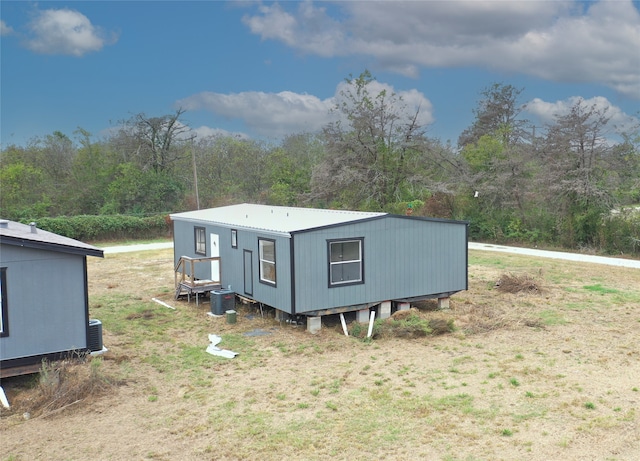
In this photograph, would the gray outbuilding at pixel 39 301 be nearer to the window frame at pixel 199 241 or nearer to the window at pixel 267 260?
the window at pixel 267 260

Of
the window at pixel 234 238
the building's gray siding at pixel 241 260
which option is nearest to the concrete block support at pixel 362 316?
the building's gray siding at pixel 241 260

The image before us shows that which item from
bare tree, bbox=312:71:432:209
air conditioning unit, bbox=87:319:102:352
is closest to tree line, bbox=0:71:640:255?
bare tree, bbox=312:71:432:209

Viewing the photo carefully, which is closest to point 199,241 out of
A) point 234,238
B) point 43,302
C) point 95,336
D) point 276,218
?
point 234,238

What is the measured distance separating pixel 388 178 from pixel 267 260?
15.0 metres

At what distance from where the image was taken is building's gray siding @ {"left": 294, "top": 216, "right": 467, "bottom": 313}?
11898mm

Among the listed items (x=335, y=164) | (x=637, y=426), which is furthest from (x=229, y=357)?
(x=335, y=164)

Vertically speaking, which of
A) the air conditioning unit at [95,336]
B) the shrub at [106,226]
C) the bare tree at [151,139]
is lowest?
the air conditioning unit at [95,336]

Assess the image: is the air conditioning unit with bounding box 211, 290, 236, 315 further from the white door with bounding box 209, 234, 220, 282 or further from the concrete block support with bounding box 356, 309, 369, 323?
the concrete block support with bounding box 356, 309, 369, 323

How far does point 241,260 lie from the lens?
45.9 feet

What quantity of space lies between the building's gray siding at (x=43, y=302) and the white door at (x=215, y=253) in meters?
6.11

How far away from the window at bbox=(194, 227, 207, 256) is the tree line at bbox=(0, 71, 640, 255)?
7.25 meters

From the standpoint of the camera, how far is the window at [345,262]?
40.2 feet

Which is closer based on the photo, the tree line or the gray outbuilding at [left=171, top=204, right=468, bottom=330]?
the gray outbuilding at [left=171, top=204, right=468, bottom=330]

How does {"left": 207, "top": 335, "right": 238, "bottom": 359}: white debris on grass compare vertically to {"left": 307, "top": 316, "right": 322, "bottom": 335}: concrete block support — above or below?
below
